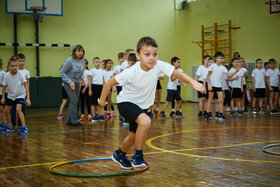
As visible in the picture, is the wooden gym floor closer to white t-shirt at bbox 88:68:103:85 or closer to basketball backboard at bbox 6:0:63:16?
white t-shirt at bbox 88:68:103:85

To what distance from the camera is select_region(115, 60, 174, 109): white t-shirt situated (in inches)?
142

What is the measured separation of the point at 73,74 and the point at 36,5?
7.11 metres

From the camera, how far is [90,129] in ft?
24.5

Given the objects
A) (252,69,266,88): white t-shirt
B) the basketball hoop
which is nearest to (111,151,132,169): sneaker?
(252,69,266,88): white t-shirt

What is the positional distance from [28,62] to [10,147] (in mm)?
9908

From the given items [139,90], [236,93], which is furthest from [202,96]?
[139,90]

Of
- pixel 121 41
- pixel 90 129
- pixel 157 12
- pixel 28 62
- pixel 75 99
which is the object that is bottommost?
pixel 90 129

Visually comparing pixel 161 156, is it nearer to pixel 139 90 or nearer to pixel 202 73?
pixel 139 90

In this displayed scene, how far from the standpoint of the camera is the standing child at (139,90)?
3.54 m

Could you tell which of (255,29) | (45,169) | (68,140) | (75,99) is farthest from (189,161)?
(255,29)

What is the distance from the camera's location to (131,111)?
362cm

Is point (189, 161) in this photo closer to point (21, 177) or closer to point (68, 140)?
point (21, 177)

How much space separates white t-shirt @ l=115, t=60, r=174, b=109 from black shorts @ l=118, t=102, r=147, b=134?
6 centimetres

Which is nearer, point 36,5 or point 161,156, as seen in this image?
point 161,156
